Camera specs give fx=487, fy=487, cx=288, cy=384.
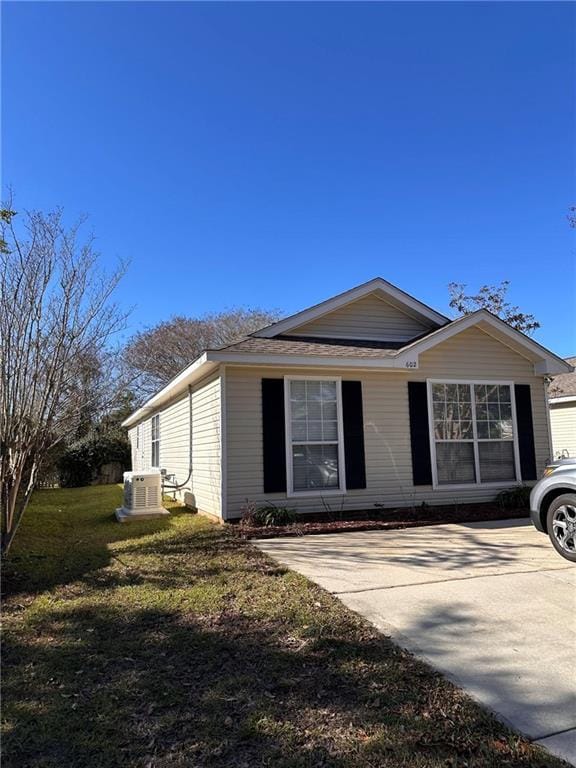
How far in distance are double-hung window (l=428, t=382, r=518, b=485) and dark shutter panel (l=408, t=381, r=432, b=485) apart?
0.18m

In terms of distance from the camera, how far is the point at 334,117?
407 inches

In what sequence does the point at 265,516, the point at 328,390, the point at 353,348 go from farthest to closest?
1. the point at 353,348
2. the point at 328,390
3. the point at 265,516

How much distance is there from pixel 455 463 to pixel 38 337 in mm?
7801

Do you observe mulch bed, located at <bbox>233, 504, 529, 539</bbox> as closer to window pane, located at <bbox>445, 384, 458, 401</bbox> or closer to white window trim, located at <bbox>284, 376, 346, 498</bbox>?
white window trim, located at <bbox>284, 376, 346, 498</bbox>

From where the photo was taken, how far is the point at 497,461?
10.0 meters

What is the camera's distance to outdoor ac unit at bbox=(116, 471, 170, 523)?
9.87 metres

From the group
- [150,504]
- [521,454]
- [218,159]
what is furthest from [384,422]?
[218,159]

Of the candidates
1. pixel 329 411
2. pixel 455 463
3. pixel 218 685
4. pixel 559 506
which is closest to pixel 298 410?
pixel 329 411

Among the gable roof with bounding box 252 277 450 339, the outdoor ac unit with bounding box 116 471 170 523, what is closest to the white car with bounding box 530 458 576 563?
the gable roof with bounding box 252 277 450 339

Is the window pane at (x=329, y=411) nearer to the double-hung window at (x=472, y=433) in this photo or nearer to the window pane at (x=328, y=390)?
the window pane at (x=328, y=390)

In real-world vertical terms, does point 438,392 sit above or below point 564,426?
above

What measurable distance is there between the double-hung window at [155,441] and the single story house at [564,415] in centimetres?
1382

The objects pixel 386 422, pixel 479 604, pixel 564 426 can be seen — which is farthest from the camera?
pixel 564 426

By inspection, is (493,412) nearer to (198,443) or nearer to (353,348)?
(353,348)
